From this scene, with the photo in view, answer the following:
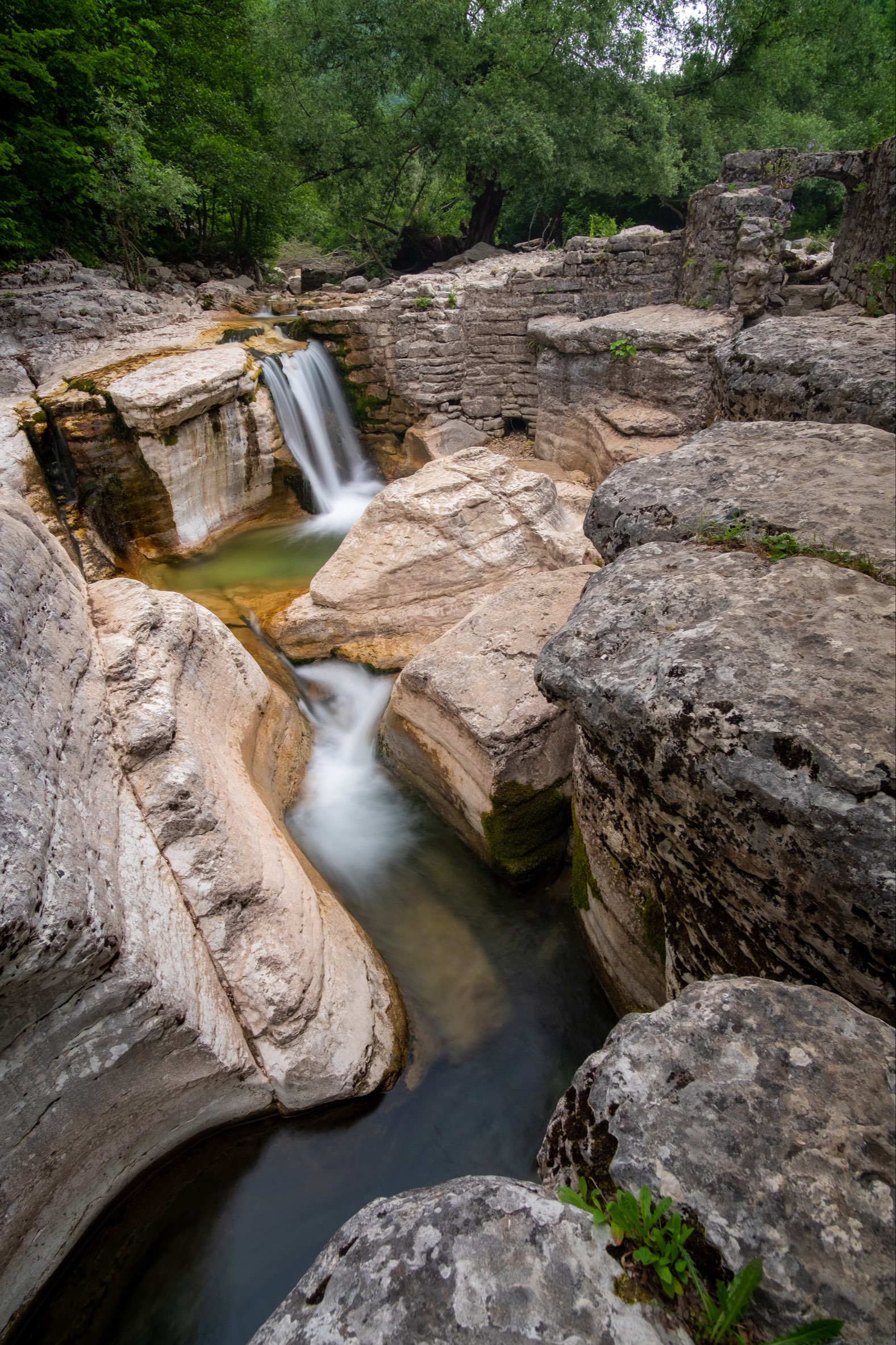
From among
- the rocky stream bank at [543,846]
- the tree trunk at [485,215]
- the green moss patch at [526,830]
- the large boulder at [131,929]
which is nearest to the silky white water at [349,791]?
the rocky stream bank at [543,846]

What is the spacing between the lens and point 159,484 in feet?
22.8

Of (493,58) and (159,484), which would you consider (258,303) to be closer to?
(159,484)

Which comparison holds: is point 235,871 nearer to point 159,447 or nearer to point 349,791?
point 349,791

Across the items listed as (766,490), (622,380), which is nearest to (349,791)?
(766,490)

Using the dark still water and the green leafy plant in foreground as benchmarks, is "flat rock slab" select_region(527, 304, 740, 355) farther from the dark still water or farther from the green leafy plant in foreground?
the green leafy plant in foreground

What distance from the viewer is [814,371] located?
9.31 feet

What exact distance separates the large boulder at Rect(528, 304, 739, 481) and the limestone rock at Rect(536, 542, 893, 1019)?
6.16 meters

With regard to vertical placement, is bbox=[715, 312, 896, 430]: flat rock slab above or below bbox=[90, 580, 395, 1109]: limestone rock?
above

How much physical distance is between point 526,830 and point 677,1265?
8.44 ft

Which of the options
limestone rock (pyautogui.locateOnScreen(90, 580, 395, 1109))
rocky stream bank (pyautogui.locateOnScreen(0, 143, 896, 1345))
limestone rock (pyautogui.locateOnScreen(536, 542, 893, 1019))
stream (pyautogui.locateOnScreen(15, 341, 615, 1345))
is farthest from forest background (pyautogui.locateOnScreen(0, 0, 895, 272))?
limestone rock (pyautogui.locateOnScreen(536, 542, 893, 1019))

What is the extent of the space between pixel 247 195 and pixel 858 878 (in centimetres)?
1599

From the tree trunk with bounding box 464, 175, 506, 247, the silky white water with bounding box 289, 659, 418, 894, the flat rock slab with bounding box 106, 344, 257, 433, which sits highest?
the tree trunk with bounding box 464, 175, 506, 247

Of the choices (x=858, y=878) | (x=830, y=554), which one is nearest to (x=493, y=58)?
(x=830, y=554)

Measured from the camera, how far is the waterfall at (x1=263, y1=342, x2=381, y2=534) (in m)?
8.41
